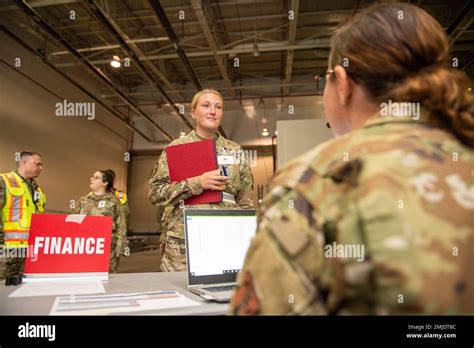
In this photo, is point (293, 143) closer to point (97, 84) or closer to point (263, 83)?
point (263, 83)

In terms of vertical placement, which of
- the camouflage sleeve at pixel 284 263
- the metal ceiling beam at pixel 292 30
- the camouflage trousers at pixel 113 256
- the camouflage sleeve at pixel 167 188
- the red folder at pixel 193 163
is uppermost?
the metal ceiling beam at pixel 292 30

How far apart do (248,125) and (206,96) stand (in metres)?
8.09

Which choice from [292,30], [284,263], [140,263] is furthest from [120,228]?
[284,263]

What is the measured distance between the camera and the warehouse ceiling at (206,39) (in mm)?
5371

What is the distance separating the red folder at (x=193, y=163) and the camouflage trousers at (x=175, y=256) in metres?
0.23

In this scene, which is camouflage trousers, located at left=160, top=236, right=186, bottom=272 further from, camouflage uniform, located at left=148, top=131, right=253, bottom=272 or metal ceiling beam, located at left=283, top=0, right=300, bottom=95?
metal ceiling beam, located at left=283, top=0, right=300, bottom=95

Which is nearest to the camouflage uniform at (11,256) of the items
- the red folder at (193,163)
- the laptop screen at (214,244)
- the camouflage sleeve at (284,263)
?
the red folder at (193,163)

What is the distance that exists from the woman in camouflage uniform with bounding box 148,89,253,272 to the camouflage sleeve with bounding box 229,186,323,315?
1251 mm

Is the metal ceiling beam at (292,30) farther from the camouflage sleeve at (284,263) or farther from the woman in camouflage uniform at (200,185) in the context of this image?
the camouflage sleeve at (284,263)

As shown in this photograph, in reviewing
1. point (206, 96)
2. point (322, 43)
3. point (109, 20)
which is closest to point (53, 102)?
point (109, 20)

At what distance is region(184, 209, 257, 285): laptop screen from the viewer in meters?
1.25

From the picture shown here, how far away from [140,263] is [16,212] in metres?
4.27

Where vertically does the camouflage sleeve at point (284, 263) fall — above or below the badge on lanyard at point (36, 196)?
below
